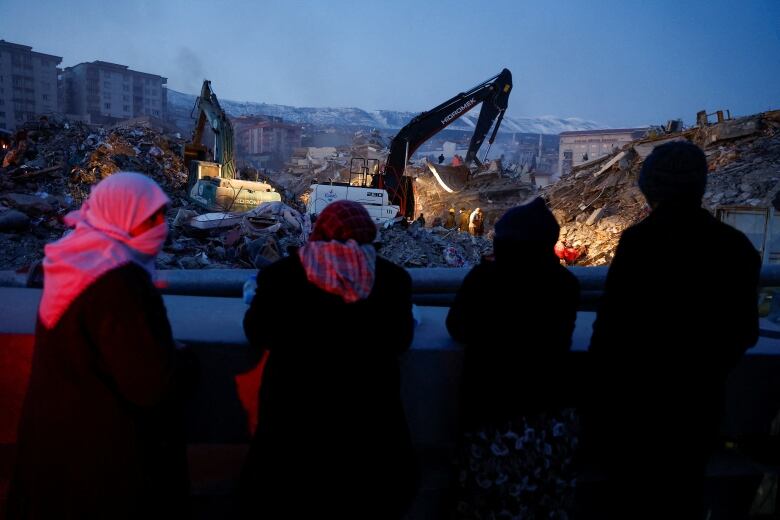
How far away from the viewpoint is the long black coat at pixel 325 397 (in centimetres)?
165

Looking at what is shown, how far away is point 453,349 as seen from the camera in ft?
6.61

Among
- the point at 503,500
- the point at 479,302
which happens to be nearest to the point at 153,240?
the point at 479,302

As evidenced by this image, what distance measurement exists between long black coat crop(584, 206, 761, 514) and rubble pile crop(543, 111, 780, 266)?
1507cm

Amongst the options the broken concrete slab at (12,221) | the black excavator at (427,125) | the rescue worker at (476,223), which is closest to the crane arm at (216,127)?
the black excavator at (427,125)

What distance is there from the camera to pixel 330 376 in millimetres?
1672

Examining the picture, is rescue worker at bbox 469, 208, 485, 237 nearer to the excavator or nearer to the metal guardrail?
the excavator

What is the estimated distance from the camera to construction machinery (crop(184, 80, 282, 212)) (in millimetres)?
16547

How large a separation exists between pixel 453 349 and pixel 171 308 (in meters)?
1.24

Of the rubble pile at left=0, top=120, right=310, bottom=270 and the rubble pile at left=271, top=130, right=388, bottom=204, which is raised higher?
the rubble pile at left=271, top=130, right=388, bottom=204

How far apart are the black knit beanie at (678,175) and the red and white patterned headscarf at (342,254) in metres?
0.98

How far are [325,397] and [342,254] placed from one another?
46cm

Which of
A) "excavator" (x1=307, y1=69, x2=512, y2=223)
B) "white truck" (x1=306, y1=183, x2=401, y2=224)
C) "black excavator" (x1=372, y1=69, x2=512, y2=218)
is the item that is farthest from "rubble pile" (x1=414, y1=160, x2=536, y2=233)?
"white truck" (x1=306, y1=183, x2=401, y2=224)

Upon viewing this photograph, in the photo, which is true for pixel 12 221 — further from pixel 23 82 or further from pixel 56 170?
pixel 23 82

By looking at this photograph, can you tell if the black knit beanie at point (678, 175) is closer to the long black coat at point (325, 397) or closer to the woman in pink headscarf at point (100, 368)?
the long black coat at point (325, 397)
